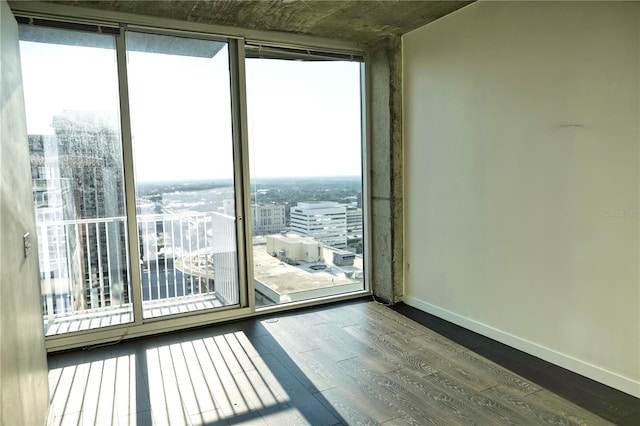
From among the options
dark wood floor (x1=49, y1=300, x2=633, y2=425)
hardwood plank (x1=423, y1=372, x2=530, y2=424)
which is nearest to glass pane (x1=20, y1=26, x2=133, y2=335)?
dark wood floor (x1=49, y1=300, x2=633, y2=425)

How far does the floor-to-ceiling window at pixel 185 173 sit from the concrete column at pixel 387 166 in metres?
0.17

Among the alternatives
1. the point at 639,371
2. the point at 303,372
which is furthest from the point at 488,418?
the point at 303,372

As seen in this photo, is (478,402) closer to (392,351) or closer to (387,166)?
(392,351)

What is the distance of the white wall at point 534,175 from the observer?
2.47m

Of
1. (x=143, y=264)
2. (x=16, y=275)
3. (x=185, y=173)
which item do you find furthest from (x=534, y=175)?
(x=143, y=264)

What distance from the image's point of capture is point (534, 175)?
9.59ft

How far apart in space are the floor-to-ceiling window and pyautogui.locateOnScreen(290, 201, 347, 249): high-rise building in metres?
0.01

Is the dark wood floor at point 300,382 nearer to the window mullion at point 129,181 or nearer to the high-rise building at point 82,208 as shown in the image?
the window mullion at point 129,181

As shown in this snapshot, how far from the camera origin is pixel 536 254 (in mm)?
2951

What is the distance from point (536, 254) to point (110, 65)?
347 centimetres

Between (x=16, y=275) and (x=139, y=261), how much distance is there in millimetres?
1857

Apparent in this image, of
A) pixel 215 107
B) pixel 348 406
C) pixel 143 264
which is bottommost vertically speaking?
pixel 348 406

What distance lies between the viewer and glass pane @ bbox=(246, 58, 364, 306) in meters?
3.94

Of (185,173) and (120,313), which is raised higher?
(185,173)
